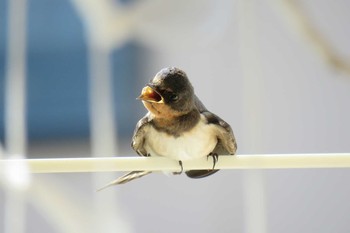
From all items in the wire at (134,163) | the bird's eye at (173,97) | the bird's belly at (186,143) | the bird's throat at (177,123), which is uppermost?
the bird's eye at (173,97)

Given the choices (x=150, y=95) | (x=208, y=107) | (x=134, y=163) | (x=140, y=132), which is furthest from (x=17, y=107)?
(x=208, y=107)

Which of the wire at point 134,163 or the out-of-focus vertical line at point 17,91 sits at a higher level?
the out-of-focus vertical line at point 17,91

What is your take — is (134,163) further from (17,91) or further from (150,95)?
(17,91)

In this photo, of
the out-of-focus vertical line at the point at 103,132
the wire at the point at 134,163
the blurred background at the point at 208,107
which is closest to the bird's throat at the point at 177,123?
the wire at the point at 134,163

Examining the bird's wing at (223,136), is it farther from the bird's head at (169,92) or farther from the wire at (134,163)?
the wire at (134,163)

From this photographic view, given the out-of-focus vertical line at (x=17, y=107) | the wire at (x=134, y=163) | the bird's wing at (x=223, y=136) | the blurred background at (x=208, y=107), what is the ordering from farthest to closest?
the blurred background at (x=208, y=107) < the out-of-focus vertical line at (x=17, y=107) < the bird's wing at (x=223, y=136) < the wire at (x=134, y=163)

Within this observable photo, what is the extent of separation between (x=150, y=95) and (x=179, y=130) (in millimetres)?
105

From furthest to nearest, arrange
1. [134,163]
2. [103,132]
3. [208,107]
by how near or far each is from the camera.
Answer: [208,107]
[103,132]
[134,163]

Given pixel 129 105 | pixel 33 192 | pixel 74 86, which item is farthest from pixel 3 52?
pixel 33 192

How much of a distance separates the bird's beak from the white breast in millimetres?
80

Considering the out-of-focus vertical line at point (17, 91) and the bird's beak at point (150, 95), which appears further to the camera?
the out-of-focus vertical line at point (17, 91)

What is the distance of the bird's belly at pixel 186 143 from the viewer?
890 millimetres

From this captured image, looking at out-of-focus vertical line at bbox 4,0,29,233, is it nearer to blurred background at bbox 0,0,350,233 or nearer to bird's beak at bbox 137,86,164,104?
bird's beak at bbox 137,86,164,104

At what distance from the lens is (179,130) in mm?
910
